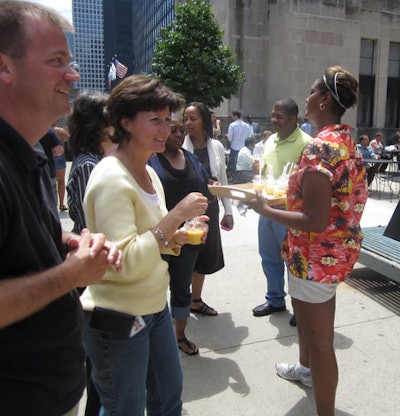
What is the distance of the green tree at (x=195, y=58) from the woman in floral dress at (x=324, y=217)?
12966 mm

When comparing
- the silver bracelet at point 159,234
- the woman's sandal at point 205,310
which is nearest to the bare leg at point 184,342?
the woman's sandal at point 205,310

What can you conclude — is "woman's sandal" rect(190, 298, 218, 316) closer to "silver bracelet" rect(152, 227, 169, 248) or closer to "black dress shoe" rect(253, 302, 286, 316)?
"black dress shoe" rect(253, 302, 286, 316)

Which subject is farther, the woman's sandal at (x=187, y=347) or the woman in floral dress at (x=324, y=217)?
the woman's sandal at (x=187, y=347)

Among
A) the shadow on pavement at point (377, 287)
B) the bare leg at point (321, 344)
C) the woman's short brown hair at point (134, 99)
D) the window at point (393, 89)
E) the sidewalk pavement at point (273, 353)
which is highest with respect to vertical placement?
the window at point (393, 89)

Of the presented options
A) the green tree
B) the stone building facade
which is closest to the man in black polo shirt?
the green tree

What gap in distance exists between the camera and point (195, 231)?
7.24 ft

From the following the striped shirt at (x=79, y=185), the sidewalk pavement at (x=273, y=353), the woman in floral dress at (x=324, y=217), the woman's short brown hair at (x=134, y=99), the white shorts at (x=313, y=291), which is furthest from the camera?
the sidewalk pavement at (x=273, y=353)

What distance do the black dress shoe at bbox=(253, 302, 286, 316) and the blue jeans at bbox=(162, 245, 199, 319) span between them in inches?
40.6

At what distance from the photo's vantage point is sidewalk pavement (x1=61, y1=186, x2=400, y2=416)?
8.88 ft

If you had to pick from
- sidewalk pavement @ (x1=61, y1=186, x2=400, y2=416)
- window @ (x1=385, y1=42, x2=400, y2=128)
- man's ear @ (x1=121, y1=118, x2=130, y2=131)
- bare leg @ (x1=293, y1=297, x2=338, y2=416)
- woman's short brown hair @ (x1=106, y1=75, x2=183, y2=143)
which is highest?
window @ (x1=385, y1=42, x2=400, y2=128)

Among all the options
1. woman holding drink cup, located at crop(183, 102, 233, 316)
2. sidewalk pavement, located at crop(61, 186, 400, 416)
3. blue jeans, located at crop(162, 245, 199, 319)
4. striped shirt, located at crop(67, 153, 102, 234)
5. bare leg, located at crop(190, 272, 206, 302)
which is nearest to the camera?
striped shirt, located at crop(67, 153, 102, 234)

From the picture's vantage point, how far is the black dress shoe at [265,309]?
3.94m

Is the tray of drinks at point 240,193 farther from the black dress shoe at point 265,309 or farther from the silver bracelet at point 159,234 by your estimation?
the black dress shoe at point 265,309

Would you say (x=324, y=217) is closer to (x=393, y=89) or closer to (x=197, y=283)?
(x=197, y=283)
